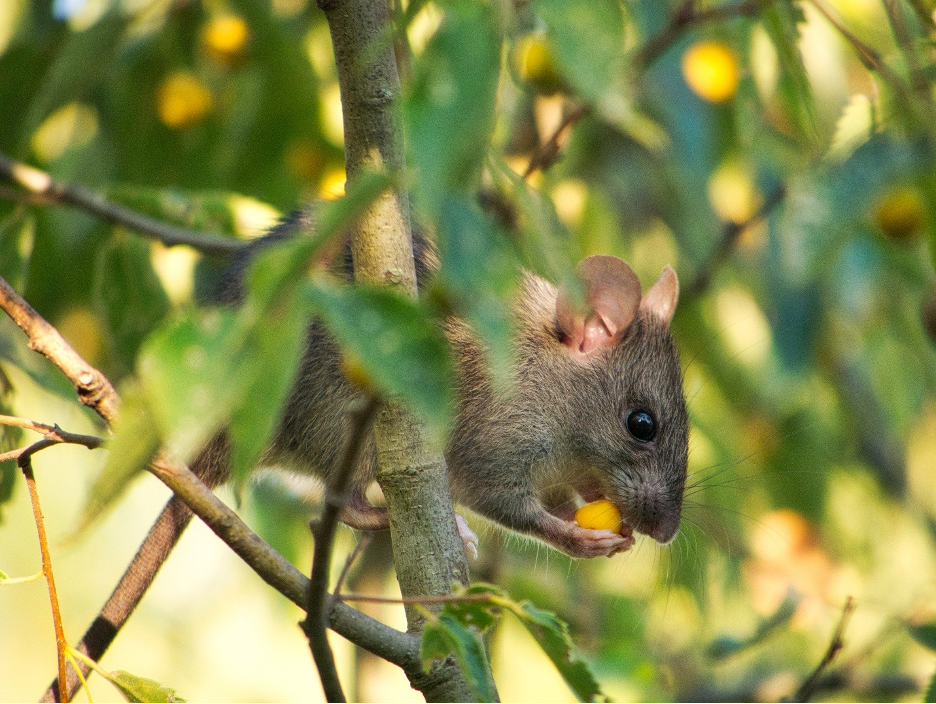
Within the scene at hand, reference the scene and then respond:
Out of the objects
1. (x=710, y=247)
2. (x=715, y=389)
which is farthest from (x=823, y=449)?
(x=710, y=247)

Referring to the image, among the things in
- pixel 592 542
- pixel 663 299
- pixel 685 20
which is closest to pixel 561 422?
pixel 592 542

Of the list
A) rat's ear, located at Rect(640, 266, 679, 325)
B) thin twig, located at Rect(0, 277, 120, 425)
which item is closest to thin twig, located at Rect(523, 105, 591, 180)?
rat's ear, located at Rect(640, 266, 679, 325)

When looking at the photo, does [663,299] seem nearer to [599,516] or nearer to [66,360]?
[599,516]

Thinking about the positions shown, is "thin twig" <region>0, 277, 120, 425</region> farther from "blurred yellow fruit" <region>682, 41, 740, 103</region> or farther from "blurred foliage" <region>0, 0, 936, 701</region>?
"blurred yellow fruit" <region>682, 41, 740, 103</region>

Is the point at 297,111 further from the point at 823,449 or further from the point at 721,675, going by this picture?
the point at 721,675

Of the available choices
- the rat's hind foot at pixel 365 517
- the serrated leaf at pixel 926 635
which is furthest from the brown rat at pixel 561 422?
the serrated leaf at pixel 926 635

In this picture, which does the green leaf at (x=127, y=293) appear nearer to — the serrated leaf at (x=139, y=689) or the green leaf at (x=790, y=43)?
the serrated leaf at (x=139, y=689)
